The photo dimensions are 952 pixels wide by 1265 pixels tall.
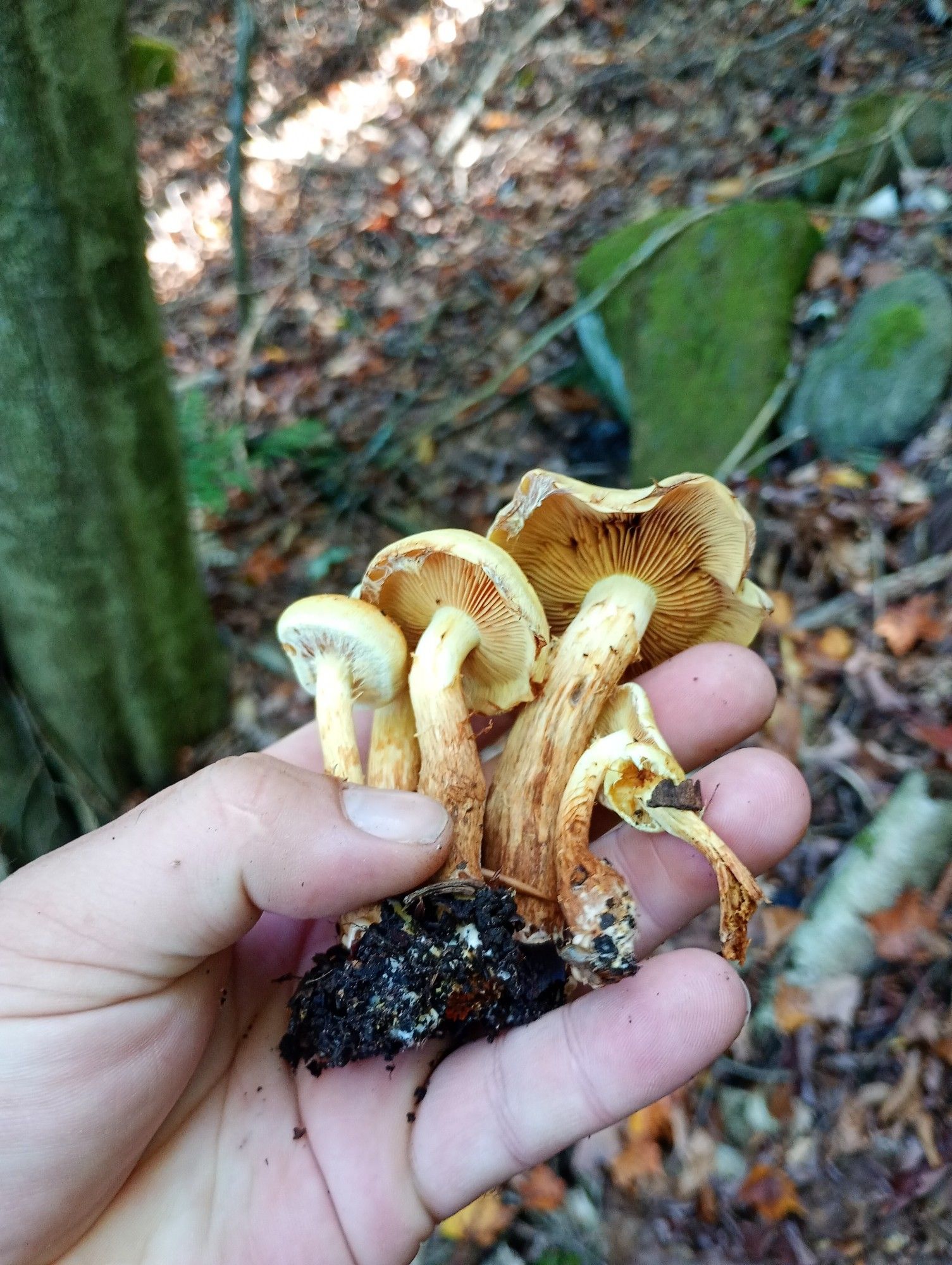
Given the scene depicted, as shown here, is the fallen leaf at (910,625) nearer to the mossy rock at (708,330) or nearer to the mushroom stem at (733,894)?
the mossy rock at (708,330)

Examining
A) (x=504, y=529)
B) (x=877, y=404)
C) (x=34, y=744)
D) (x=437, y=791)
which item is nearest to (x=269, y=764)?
(x=437, y=791)

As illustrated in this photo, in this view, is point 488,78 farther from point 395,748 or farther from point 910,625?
point 395,748

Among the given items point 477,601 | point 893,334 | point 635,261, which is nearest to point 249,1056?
point 477,601

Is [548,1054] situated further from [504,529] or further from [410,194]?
[410,194]

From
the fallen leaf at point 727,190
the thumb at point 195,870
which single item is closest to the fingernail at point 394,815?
the thumb at point 195,870

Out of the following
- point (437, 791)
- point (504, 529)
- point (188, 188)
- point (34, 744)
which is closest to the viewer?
point (437, 791)

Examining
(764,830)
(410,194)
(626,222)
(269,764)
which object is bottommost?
(764,830)

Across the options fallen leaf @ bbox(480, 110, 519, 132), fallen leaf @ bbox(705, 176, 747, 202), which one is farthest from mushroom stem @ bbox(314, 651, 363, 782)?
fallen leaf @ bbox(480, 110, 519, 132)
